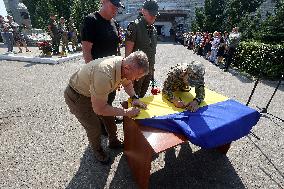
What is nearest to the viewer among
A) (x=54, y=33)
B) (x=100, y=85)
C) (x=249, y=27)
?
(x=100, y=85)

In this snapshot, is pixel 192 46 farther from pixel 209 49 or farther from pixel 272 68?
pixel 272 68

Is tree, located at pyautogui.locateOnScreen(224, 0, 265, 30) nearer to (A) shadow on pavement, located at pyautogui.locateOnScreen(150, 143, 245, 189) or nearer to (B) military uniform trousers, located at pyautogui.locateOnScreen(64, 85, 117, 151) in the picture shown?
(A) shadow on pavement, located at pyautogui.locateOnScreen(150, 143, 245, 189)

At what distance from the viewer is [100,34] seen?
322 centimetres

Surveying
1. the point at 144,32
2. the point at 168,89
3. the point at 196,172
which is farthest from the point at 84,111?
the point at 196,172

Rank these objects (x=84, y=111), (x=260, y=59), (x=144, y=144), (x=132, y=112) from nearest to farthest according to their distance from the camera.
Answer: (x=144, y=144) < (x=132, y=112) < (x=84, y=111) < (x=260, y=59)

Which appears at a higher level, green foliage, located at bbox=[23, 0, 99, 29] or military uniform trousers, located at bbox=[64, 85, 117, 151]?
military uniform trousers, located at bbox=[64, 85, 117, 151]

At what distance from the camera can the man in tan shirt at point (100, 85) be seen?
2291 mm

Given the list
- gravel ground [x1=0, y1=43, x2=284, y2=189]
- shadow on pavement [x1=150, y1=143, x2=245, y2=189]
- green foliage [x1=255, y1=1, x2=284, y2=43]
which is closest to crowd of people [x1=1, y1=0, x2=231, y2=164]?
gravel ground [x1=0, y1=43, x2=284, y2=189]

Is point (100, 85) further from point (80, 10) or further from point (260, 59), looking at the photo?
point (80, 10)

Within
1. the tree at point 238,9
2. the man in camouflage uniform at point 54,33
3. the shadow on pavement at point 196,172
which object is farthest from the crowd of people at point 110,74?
the tree at point 238,9

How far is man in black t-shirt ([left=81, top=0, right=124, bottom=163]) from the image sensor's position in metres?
3.15

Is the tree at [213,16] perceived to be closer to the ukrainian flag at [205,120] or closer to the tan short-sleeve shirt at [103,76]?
the ukrainian flag at [205,120]

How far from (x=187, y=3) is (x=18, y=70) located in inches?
1230

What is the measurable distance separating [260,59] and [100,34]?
7591 mm
